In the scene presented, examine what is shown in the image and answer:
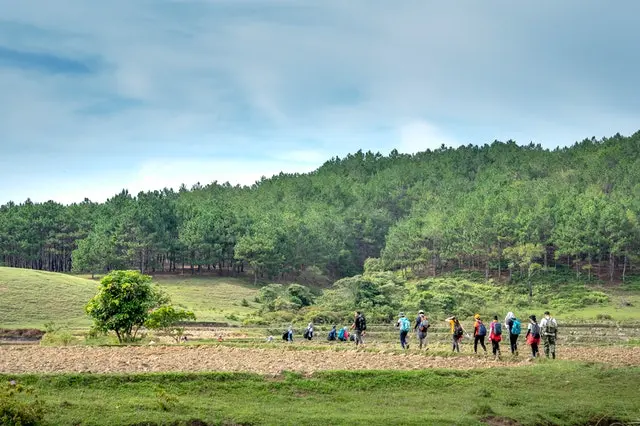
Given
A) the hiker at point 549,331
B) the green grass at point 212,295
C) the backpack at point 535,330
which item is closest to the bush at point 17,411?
the backpack at point 535,330

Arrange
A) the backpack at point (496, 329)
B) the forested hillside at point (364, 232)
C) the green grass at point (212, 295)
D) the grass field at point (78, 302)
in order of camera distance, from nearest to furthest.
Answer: the backpack at point (496, 329), the grass field at point (78, 302), the green grass at point (212, 295), the forested hillside at point (364, 232)

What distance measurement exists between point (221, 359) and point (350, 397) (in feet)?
28.2

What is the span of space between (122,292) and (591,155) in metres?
149

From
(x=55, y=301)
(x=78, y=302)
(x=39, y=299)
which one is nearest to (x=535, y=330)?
(x=78, y=302)

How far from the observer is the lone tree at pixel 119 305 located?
46.9 meters

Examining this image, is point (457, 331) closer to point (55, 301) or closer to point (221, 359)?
point (221, 359)

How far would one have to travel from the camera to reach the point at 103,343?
44719 millimetres

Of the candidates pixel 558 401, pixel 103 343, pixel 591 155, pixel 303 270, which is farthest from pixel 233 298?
pixel 591 155

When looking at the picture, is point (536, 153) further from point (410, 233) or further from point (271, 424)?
point (271, 424)

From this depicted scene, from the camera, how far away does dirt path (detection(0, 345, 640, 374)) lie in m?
32.2

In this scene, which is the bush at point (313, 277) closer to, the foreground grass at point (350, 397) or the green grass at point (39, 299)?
the green grass at point (39, 299)

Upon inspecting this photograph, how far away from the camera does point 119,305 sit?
46.8m

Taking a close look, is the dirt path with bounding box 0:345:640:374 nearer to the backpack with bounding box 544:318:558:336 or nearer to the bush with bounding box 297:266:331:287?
the backpack with bounding box 544:318:558:336

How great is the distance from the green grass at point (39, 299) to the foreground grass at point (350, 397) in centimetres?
4141
